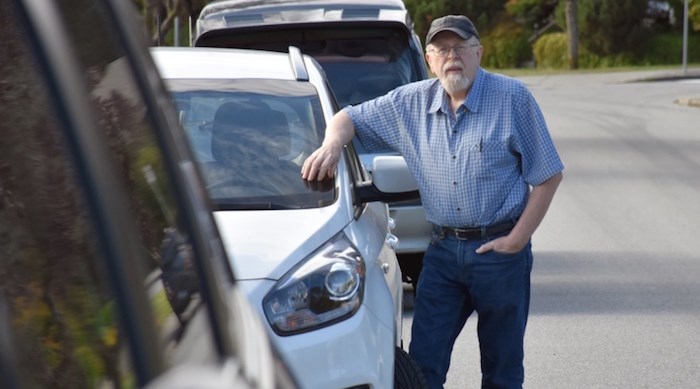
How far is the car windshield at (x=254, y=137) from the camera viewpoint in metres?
5.29

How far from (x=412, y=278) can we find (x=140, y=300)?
24.7ft

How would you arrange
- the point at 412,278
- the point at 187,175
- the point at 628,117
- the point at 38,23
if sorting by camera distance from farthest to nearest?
the point at 628,117 → the point at 412,278 → the point at 187,175 → the point at 38,23

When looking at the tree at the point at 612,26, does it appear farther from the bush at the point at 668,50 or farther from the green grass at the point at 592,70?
the green grass at the point at 592,70

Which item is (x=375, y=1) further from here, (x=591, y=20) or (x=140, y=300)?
(x=591, y=20)

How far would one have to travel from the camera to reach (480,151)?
5.41m

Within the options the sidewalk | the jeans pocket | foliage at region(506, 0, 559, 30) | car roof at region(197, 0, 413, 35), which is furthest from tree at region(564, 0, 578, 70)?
the jeans pocket

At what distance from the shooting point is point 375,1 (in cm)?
1053

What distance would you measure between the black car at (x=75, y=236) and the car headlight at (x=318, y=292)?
8.66 ft

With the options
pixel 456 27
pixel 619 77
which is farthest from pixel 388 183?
pixel 619 77

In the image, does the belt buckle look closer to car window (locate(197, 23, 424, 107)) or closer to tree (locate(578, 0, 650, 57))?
car window (locate(197, 23, 424, 107))

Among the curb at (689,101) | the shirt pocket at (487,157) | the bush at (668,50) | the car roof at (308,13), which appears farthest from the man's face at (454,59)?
the bush at (668,50)

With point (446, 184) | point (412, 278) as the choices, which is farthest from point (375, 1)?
point (446, 184)

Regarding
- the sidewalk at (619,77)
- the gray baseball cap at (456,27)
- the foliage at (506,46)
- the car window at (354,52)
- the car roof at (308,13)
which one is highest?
the gray baseball cap at (456,27)

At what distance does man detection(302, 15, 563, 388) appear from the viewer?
17.8 feet
